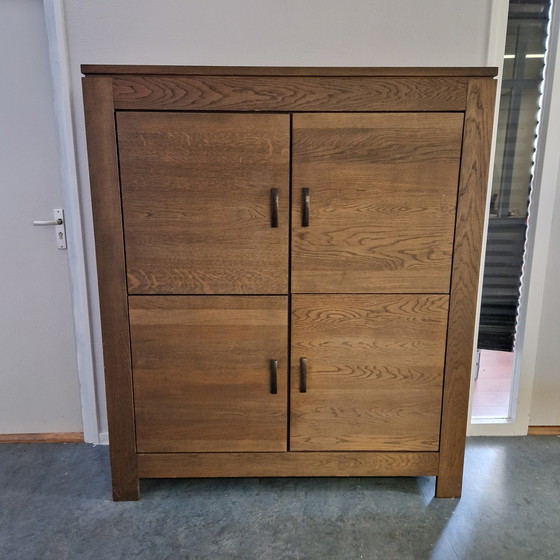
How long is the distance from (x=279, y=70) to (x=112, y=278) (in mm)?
810

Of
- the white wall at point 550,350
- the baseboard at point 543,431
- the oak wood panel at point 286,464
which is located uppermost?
the white wall at point 550,350

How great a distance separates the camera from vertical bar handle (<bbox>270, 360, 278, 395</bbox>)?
1.41m

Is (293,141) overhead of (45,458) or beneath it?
overhead

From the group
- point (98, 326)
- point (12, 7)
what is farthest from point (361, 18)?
point (98, 326)

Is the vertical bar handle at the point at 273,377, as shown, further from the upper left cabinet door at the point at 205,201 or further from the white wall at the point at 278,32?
the white wall at the point at 278,32

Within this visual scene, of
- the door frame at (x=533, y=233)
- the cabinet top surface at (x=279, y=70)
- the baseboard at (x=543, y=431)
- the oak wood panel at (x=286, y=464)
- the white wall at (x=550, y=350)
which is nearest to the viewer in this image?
the cabinet top surface at (x=279, y=70)

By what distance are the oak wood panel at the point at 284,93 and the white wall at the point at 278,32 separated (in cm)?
41

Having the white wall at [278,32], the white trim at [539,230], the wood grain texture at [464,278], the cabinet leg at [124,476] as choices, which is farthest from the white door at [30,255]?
the white trim at [539,230]

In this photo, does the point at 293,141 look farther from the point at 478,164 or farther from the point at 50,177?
the point at 50,177

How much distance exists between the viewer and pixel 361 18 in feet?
5.11

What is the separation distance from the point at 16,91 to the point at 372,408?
1.77 m

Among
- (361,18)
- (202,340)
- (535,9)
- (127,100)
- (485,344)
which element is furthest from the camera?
(485,344)

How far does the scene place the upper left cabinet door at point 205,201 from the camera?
127cm

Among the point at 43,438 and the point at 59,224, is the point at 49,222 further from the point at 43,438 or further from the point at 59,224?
the point at 43,438
